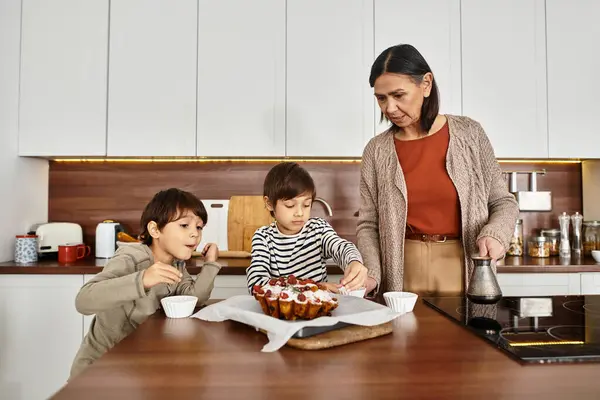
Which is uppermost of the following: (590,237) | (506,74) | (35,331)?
(506,74)

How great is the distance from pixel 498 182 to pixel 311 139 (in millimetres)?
1140

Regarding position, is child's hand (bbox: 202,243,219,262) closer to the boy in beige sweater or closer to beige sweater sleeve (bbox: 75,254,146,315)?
the boy in beige sweater

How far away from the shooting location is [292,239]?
170 centimetres

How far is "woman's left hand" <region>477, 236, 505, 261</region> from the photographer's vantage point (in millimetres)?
1368

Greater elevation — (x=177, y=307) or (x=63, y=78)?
(x=63, y=78)

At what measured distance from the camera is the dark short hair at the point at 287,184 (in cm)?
155

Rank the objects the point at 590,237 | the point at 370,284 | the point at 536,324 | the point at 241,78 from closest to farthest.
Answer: the point at 536,324, the point at 370,284, the point at 241,78, the point at 590,237

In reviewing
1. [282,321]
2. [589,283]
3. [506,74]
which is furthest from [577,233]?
[282,321]

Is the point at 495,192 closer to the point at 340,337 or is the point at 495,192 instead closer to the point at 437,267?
the point at 437,267

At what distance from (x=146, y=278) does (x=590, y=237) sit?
2571 mm

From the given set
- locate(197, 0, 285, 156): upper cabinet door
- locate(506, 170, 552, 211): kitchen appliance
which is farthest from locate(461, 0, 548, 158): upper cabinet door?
locate(197, 0, 285, 156): upper cabinet door

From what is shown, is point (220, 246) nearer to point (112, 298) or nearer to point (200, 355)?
point (112, 298)

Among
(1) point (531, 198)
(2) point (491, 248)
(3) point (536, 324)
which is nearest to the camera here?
(3) point (536, 324)

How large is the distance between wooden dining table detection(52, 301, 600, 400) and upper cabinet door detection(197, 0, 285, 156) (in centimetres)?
171
